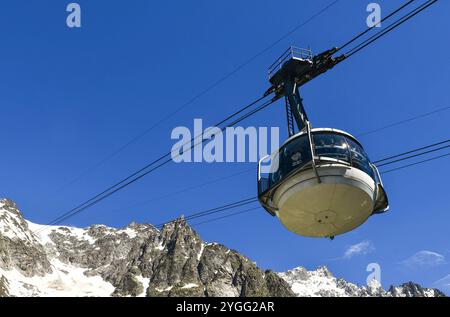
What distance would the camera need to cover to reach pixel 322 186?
60.7 ft

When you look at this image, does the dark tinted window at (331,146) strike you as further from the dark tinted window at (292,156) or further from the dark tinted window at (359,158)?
the dark tinted window at (292,156)

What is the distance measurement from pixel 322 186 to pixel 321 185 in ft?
0.17

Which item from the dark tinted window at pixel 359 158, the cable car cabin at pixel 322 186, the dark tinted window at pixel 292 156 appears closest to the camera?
the cable car cabin at pixel 322 186

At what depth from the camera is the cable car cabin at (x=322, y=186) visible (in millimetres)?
18719

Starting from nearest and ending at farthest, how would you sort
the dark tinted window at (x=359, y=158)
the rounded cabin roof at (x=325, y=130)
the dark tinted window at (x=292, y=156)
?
the dark tinted window at (x=292, y=156), the dark tinted window at (x=359, y=158), the rounded cabin roof at (x=325, y=130)

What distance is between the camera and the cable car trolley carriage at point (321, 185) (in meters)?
18.7

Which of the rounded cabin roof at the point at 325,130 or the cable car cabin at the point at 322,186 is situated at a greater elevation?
the rounded cabin roof at the point at 325,130

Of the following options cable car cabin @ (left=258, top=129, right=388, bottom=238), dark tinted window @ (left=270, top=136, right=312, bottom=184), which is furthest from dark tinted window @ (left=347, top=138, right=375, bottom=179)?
dark tinted window @ (left=270, top=136, right=312, bottom=184)

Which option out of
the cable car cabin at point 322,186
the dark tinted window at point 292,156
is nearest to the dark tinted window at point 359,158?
the cable car cabin at point 322,186

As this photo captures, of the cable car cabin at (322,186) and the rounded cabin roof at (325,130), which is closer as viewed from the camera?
the cable car cabin at (322,186)

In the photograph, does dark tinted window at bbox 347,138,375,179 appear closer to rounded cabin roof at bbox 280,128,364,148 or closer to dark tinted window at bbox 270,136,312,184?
rounded cabin roof at bbox 280,128,364,148

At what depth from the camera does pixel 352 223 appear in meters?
19.9
